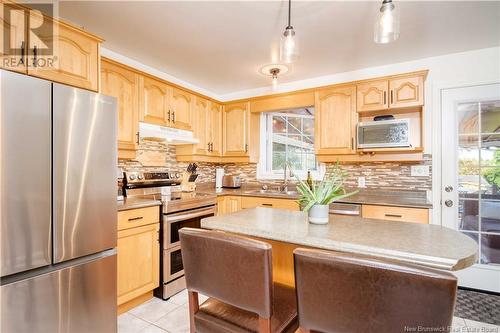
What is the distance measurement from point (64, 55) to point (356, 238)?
2.04 metres

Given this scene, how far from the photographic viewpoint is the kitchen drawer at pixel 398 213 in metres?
2.22

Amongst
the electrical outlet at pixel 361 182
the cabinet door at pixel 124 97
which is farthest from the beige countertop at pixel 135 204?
the electrical outlet at pixel 361 182

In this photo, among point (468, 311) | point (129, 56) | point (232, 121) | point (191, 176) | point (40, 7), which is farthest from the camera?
point (232, 121)

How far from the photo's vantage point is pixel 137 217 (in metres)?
2.15

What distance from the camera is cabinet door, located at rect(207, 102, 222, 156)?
354 centimetres

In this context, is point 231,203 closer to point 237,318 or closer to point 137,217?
point 137,217

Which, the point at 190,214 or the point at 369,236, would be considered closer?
the point at 369,236

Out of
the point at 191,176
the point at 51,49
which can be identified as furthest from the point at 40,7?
the point at 191,176

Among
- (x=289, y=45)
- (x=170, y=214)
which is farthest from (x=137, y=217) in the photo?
(x=289, y=45)

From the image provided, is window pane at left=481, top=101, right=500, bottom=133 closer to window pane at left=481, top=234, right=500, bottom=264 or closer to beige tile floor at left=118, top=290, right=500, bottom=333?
window pane at left=481, top=234, right=500, bottom=264

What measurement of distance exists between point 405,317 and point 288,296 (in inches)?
22.2

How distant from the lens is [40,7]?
70.2 inches

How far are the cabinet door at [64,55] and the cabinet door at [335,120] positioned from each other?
226cm

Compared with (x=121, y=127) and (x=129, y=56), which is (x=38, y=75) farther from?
(x=129, y=56)
